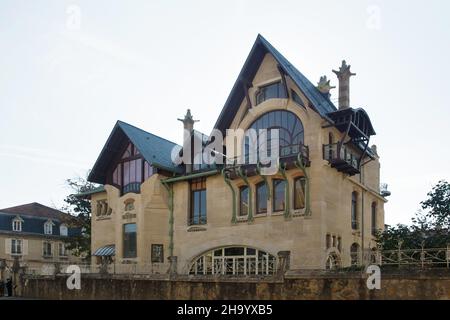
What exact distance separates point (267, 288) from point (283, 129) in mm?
10166

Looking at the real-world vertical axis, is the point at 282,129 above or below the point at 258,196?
above

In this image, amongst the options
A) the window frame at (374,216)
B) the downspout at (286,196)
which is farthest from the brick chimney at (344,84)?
the window frame at (374,216)

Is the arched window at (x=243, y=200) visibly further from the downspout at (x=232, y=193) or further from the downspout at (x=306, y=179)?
the downspout at (x=306, y=179)

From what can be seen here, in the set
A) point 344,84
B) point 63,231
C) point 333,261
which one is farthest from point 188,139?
point 63,231

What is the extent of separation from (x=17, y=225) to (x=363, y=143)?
143 ft

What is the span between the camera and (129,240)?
3216 centimetres

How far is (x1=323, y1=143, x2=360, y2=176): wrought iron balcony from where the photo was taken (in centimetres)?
2538

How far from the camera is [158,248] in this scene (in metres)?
31.2

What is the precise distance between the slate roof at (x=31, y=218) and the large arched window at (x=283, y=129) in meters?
32.6

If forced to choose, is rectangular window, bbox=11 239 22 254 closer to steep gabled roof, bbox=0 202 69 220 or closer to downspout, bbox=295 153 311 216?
steep gabled roof, bbox=0 202 69 220

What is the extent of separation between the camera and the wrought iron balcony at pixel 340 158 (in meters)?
25.4

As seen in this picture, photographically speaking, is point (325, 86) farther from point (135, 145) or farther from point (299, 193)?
point (135, 145)
